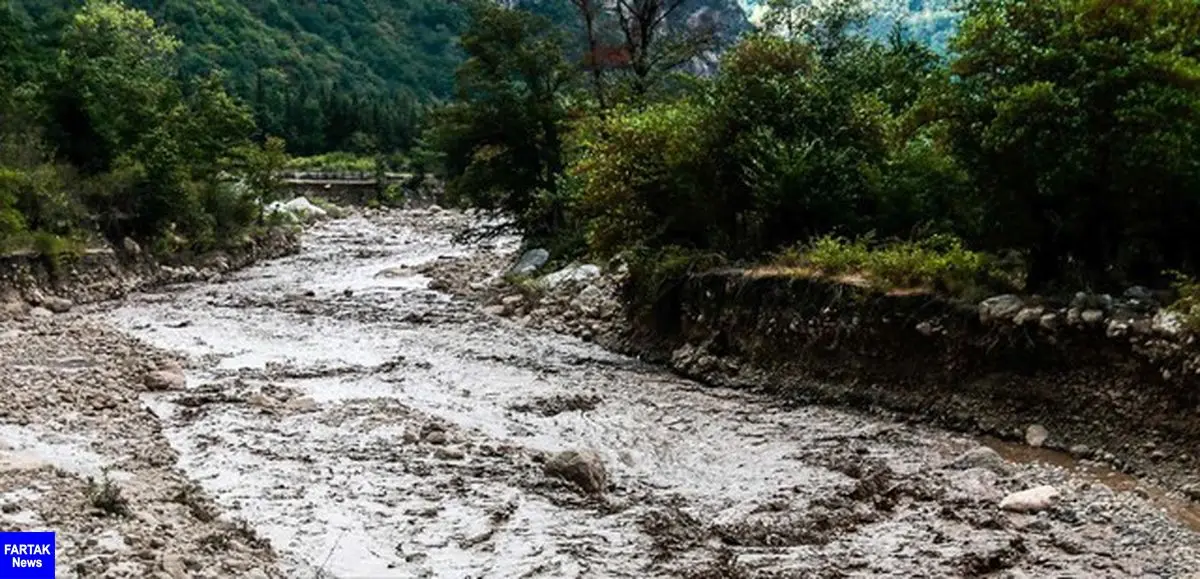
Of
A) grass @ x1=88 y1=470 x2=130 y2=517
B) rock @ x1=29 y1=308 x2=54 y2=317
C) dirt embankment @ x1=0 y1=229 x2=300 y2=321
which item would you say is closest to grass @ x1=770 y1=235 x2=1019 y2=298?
grass @ x1=88 y1=470 x2=130 y2=517

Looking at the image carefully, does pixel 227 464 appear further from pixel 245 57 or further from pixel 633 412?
pixel 245 57

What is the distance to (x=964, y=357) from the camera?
13352mm

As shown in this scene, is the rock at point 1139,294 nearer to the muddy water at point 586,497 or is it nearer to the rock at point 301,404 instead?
the muddy water at point 586,497

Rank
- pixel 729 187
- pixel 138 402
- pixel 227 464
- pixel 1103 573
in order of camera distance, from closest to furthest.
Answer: pixel 1103 573, pixel 227 464, pixel 138 402, pixel 729 187

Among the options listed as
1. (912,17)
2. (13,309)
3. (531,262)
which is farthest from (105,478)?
(912,17)

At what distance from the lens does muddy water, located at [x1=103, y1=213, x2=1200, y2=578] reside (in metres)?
8.70

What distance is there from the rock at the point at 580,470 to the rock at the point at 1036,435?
204 inches

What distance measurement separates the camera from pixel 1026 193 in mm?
12984

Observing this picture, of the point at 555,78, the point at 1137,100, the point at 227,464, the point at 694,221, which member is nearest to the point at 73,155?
the point at 555,78

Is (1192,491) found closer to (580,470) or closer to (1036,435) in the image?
(1036,435)

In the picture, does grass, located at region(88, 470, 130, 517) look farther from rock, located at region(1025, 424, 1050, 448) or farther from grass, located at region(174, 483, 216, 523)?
rock, located at region(1025, 424, 1050, 448)

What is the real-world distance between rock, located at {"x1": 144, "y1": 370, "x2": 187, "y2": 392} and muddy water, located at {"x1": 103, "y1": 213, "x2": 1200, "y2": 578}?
245 millimetres

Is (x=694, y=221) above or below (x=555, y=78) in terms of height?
below

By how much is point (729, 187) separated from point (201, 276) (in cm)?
2128
